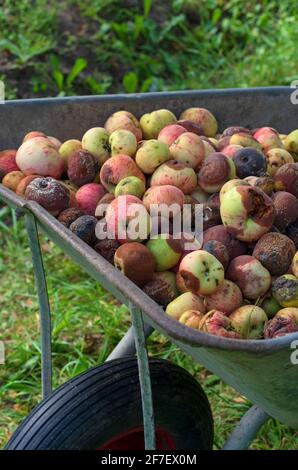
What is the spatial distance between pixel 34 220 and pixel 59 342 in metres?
1.24

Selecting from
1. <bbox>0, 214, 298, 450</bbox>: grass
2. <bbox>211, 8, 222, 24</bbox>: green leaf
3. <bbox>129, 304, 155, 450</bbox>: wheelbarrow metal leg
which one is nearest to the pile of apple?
<bbox>129, 304, 155, 450</bbox>: wheelbarrow metal leg

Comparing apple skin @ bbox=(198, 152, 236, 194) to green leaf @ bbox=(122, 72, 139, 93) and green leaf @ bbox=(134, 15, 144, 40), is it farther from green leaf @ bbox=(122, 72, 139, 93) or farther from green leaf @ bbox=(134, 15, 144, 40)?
green leaf @ bbox=(134, 15, 144, 40)

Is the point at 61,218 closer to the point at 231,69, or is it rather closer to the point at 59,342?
the point at 59,342

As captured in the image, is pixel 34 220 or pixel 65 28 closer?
pixel 34 220

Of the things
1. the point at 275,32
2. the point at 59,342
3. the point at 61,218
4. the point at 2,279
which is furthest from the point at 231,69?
the point at 61,218

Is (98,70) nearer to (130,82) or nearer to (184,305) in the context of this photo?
(130,82)

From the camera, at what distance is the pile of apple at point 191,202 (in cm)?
155

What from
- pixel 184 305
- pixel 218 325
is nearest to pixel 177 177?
pixel 184 305

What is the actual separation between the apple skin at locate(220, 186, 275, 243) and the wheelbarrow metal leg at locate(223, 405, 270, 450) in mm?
448

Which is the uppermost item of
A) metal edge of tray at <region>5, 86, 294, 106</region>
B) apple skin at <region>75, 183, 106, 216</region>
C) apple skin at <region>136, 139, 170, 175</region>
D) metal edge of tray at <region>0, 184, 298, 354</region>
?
metal edge of tray at <region>5, 86, 294, 106</region>

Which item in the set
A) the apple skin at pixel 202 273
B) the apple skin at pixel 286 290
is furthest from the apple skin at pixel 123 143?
the apple skin at pixel 286 290

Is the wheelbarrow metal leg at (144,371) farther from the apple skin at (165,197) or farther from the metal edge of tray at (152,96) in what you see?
the metal edge of tray at (152,96)

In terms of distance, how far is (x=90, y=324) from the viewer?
9.52 feet

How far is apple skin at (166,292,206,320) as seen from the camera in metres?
1.51
